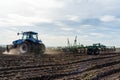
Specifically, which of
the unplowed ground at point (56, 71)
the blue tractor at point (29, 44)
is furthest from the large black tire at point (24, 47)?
the unplowed ground at point (56, 71)

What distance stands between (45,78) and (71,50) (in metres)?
25.2

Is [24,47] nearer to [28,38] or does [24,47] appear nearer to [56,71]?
[28,38]

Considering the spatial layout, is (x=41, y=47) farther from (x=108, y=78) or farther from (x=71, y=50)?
(x=108, y=78)

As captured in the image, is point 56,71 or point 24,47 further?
point 24,47

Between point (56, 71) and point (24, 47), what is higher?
point (24, 47)

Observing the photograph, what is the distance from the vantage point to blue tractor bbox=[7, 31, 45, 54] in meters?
25.2

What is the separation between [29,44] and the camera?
2519cm

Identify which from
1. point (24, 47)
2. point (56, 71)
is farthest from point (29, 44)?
point (56, 71)

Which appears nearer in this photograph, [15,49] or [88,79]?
[88,79]

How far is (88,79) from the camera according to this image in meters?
11.0

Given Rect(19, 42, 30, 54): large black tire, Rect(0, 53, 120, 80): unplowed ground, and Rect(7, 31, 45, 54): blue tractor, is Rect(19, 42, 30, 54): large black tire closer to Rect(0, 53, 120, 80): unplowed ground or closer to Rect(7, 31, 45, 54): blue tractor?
Rect(7, 31, 45, 54): blue tractor

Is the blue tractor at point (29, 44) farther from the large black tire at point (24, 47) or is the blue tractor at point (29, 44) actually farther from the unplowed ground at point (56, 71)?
the unplowed ground at point (56, 71)

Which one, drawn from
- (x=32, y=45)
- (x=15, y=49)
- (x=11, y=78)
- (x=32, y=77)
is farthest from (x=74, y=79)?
(x=15, y=49)

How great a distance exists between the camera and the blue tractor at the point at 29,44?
25.2m
